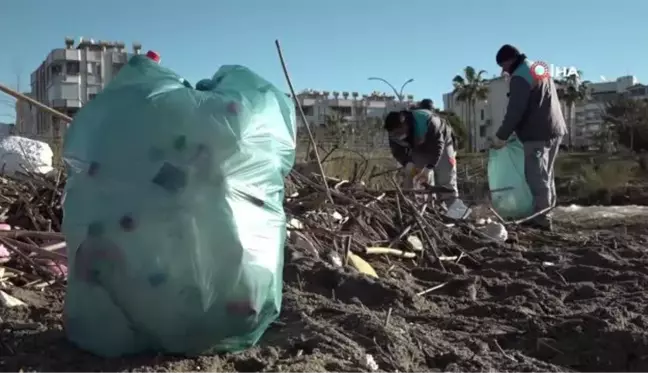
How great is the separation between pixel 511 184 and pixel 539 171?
55cm

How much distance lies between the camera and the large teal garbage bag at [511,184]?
22.4 feet

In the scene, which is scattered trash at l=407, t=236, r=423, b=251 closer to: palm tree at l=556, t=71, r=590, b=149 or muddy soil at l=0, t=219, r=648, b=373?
muddy soil at l=0, t=219, r=648, b=373

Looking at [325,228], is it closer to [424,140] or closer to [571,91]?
[424,140]

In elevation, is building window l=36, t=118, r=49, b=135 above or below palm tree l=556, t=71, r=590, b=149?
below

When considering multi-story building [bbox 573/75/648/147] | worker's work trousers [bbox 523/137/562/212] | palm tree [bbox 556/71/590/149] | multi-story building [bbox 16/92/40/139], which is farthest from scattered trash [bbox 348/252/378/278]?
multi-story building [bbox 573/75/648/147]

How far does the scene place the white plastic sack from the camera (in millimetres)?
5844

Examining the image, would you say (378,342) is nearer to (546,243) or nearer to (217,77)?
(217,77)

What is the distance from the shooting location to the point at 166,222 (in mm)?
2105

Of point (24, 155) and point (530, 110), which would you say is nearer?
point (24, 155)

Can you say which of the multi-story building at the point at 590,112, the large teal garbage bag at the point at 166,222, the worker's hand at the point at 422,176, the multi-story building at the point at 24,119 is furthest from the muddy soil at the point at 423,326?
the multi-story building at the point at 590,112

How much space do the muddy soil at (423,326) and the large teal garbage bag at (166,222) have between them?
0.39 feet

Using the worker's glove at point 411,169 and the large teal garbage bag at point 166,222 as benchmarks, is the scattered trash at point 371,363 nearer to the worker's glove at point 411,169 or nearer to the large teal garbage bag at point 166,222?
the large teal garbage bag at point 166,222

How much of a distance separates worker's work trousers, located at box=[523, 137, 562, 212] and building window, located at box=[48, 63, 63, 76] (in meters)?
30.7

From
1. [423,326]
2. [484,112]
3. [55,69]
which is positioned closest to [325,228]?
[423,326]
